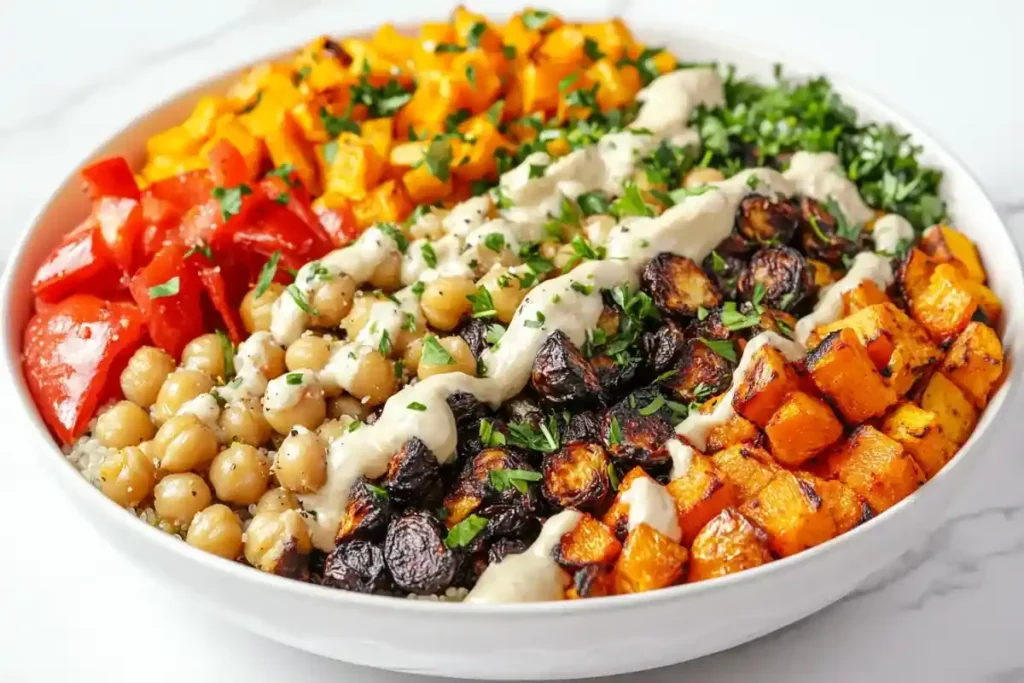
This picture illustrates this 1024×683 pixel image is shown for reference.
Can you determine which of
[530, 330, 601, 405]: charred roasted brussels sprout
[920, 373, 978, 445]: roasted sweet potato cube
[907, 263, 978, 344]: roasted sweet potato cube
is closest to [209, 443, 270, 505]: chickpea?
[530, 330, 601, 405]: charred roasted brussels sprout

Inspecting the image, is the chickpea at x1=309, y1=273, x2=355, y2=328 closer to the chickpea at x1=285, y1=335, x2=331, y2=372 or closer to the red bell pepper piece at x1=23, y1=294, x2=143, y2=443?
the chickpea at x1=285, y1=335, x2=331, y2=372

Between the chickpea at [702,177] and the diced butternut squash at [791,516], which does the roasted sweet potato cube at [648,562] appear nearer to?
the diced butternut squash at [791,516]

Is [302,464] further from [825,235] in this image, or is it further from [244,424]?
[825,235]

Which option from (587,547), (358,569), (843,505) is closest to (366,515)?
(358,569)

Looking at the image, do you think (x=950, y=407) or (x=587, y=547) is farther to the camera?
(x=950, y=407)

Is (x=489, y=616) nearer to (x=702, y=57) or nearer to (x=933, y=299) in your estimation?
(x=933, y=299)

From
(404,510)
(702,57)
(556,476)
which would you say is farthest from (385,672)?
(702,57)
